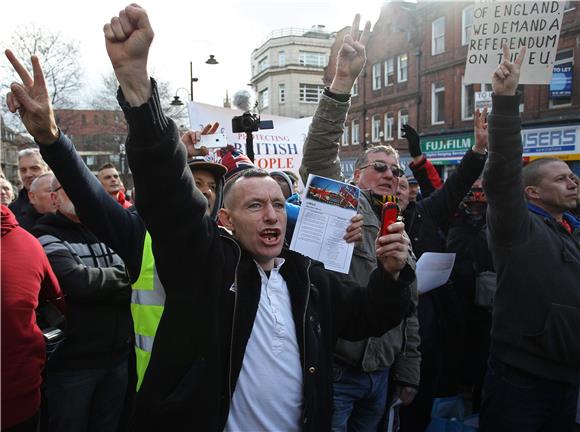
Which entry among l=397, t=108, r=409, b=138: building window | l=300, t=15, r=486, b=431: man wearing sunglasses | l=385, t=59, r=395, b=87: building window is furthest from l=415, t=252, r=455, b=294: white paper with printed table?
l=385, t=59, r=395, b=87: building window

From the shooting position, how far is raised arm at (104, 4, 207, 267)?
1358 millimetres

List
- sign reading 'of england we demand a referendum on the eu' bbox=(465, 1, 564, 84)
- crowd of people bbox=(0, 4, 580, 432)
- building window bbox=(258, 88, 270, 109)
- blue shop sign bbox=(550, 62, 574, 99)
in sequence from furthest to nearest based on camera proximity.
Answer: building window bbox=(258, 88, 270, 109), blue shop sign bbox=(550, 62, 574, 99), sign reading 'of england we demand a referendum on the eu' bbox=(465, 1, 564, 84), crowd of people bbox=(0, 4, 580, 432)

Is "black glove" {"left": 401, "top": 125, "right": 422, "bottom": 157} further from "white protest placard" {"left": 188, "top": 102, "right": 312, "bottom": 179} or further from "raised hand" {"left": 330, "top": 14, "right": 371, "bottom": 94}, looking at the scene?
"white protest placard" {"left": 188, "top": 102, "right": 312, "bottom": 179}

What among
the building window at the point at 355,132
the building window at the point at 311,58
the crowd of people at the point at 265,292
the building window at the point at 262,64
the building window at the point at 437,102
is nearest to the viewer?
the crowd of people at the point at 265,292

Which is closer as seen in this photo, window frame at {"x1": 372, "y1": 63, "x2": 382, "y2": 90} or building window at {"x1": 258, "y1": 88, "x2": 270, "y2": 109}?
window frame at {"x1": 372, "y1": 63, "x2": 382, "y2": 90}

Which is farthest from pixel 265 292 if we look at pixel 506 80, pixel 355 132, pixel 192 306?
pixel 355 132

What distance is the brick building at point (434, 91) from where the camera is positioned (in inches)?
685

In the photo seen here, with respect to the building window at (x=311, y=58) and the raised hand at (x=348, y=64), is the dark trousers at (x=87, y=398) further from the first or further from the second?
the building window at (x=311, y=58)

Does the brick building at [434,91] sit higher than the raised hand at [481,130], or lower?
higher

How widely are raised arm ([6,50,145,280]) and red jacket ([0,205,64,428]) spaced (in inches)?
28.2

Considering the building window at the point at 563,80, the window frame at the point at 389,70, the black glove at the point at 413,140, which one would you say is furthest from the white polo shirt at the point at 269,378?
the window frame at the point at 389,70

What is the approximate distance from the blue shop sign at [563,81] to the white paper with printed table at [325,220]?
18280mm

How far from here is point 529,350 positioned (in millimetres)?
2498

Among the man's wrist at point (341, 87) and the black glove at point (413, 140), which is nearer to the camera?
the man's wrist at point (341, 87)
